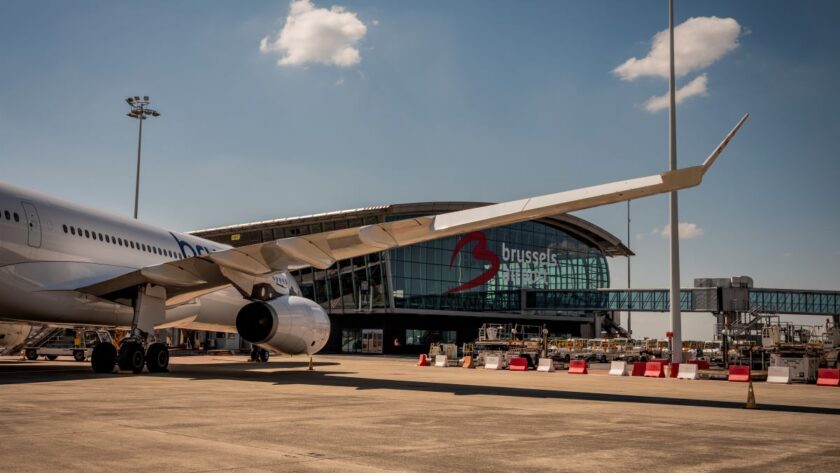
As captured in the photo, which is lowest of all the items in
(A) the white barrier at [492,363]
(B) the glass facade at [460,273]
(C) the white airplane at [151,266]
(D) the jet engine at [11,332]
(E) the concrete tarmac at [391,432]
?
(A) the white barrier at [492,363]

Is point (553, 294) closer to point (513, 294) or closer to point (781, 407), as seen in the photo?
→ point (513, 294)

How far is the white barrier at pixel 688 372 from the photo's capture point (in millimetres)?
24688

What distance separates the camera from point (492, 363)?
105 ft

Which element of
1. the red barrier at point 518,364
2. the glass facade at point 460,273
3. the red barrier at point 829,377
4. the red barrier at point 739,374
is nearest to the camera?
the red barrier at point 829,377

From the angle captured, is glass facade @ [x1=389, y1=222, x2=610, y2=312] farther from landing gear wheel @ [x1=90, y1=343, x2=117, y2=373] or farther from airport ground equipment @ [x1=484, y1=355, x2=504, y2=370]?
landing gear wheel @ [x1=90, y1=343, x2=117, y2=373]

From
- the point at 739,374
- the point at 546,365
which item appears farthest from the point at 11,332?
the point at 739,374

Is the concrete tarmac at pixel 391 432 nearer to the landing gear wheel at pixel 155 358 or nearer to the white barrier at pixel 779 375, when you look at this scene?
the landing gear wheel at pixel 155 358

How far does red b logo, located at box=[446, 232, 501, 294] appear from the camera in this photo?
62969 mm

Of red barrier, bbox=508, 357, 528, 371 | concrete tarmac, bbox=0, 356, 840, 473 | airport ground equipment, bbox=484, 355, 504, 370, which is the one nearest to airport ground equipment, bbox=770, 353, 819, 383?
red barrier, bbox=508, 357, 528, 371

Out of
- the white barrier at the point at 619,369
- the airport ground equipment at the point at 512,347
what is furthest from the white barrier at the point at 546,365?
the white barrier at the point at 619,369

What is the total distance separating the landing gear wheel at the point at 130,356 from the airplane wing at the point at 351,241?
1.41m

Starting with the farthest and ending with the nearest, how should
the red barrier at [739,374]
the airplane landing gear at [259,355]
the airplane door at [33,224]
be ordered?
the airplane landing gear at [259,355], the red barrier at [739,374], the airplane door at [33,224]

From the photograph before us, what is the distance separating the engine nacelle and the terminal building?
3491 cm

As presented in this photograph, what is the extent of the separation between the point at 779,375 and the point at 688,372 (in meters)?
2.77
